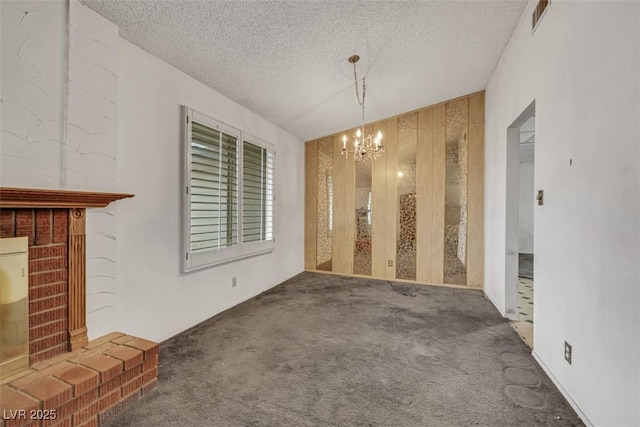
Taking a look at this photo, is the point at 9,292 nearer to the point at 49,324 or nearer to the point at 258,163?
the point at 49,324

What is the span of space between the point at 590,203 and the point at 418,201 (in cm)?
342

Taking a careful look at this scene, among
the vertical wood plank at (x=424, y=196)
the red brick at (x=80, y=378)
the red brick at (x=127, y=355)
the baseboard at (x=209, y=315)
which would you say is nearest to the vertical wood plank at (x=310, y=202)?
the baseboard at (x=209, y=315)

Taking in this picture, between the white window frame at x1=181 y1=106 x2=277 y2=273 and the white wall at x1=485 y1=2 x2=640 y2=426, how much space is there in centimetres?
326

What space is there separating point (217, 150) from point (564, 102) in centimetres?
326

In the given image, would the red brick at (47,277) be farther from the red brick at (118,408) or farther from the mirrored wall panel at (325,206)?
the mirrored wall panel at (325,206)

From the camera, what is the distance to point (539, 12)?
2.51 m

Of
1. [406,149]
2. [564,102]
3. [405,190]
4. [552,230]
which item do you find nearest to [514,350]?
[552,230]

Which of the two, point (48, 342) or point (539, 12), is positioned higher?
point (539, 12)

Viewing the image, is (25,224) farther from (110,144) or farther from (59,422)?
(59,422)

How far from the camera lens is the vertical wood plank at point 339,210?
5754 mm

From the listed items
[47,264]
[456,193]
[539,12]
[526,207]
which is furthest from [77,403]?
[526,207]

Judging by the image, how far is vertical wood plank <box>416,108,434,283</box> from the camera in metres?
5.07

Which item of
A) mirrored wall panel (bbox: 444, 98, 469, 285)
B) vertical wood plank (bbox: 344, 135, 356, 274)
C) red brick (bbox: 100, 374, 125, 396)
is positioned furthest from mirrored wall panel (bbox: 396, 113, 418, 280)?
red brick (bbox: 100, 374, 125, 396)

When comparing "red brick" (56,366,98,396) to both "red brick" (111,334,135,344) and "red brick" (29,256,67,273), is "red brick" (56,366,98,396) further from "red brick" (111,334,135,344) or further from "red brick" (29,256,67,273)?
"red brick" (29,256,67,273)
